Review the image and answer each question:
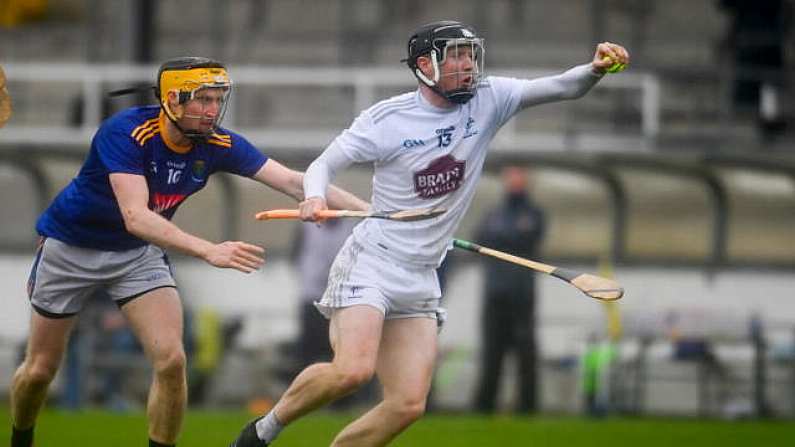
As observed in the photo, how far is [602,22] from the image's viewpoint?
69.5 ft

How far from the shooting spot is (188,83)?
7629mm

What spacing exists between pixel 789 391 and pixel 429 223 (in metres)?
6.64

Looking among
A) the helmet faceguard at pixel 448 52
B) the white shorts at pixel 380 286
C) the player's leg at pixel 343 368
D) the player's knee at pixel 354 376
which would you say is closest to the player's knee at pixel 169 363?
the player's leg at pixel 343 368

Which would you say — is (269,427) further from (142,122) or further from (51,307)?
(142,122)

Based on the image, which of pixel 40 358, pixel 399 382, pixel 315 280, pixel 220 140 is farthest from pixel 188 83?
pixel 315 280

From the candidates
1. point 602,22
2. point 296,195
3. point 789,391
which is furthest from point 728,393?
point 602,22

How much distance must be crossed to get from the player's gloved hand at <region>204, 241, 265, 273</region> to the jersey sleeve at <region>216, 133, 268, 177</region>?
36.5 inches

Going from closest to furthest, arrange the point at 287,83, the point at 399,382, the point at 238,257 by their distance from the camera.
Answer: the point at 238,257 → the point at 399,382 → the point at 287,83

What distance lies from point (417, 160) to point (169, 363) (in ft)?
4.82

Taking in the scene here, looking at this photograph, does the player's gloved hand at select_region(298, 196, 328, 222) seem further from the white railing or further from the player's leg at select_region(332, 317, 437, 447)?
the white railing

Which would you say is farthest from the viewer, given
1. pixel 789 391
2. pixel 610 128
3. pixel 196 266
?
pixel 610 128

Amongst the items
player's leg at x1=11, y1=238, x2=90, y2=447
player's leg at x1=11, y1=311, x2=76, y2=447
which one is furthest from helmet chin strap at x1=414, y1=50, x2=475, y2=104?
player's leg at x1=11, y1=311, x2=76, y2=447

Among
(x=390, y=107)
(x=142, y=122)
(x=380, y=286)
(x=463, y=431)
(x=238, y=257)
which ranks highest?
(x=390, y=107)

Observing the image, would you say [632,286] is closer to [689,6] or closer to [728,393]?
[728,393]
